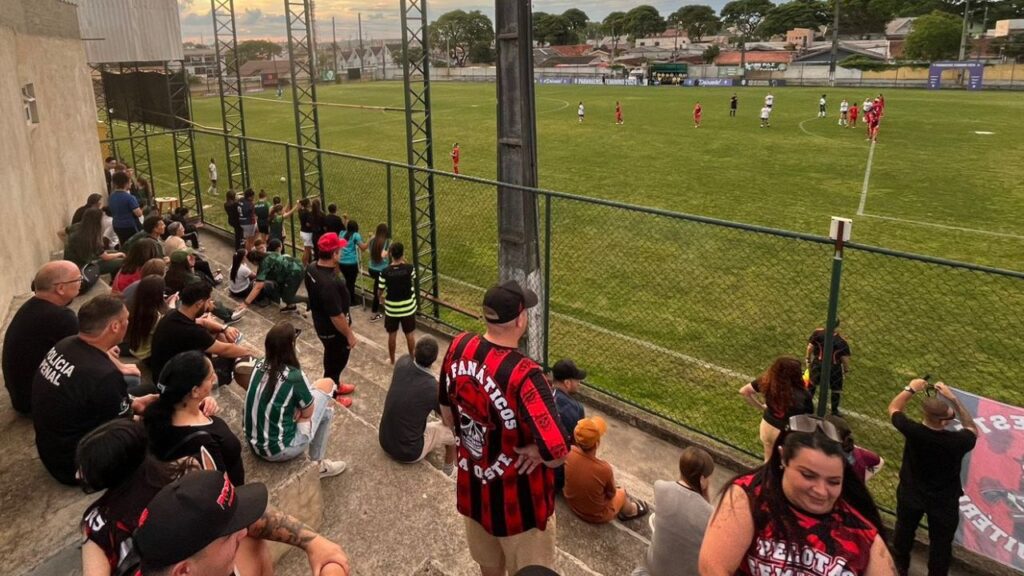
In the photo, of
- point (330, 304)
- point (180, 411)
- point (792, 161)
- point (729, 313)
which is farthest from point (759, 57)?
point (180, 411)

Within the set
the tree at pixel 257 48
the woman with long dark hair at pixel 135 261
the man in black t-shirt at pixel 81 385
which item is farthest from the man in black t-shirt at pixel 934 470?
the tree at pixel 257 48

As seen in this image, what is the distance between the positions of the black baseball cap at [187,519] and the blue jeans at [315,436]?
248cm

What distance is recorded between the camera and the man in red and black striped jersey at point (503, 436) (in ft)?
9.96

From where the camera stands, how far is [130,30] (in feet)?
69.1

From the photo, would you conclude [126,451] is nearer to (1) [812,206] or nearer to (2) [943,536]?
(2) [943,536]

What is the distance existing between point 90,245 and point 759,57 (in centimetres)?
10002

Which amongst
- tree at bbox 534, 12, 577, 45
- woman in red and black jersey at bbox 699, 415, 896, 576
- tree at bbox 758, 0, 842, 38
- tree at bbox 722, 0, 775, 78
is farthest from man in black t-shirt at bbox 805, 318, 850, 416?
tree at bbox 534, 12, 577, 45

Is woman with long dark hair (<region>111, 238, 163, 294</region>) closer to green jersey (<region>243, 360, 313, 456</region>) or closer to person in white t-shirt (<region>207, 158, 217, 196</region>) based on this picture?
green jersey (<region>243, 360, 313, 456</region>)

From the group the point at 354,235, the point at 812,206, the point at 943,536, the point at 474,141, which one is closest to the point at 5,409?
the point at 354,235

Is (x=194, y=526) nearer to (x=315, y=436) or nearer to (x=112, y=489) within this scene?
(x=112, y=489)

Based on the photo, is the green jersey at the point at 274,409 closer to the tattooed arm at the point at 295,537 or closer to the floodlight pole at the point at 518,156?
the tattooed arm at the point at 295,537

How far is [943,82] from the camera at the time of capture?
59.1 metres

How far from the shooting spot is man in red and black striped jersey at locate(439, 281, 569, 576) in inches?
119

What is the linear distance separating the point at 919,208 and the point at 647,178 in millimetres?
7684
